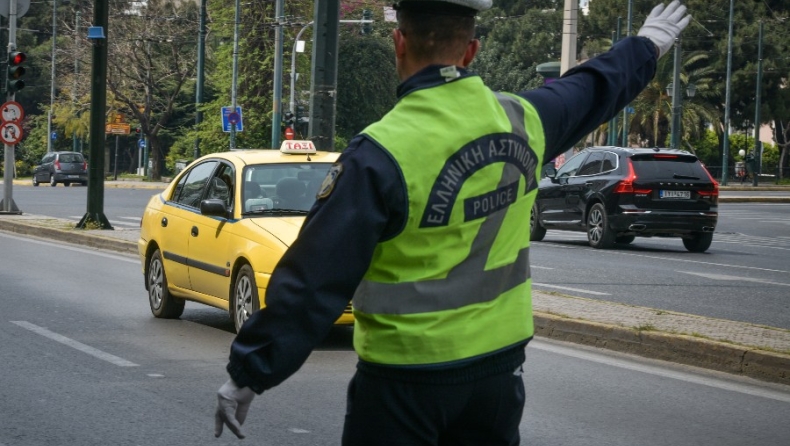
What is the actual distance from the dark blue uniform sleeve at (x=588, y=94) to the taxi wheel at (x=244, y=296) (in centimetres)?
634

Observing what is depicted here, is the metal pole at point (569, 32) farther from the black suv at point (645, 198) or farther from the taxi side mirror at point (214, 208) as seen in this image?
the taxi side mirror at point (214, 208)

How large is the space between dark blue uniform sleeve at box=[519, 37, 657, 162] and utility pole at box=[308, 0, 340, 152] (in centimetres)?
1103

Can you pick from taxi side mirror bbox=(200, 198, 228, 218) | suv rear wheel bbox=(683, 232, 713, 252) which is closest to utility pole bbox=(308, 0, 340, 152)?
taxi side mirror bbox=(200, 198, 228, 218)

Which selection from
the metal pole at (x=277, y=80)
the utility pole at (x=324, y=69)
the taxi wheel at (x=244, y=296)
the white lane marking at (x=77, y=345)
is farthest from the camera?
the metal pole at (x=277, y=80)

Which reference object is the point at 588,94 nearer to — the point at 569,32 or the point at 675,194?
the point at 675,194

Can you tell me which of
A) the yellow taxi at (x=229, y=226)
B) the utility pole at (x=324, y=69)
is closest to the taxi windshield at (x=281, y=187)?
the yellow taxi at (x=229, y=226)

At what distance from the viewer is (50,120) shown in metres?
70.3

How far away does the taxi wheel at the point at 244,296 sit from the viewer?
32.0 ft

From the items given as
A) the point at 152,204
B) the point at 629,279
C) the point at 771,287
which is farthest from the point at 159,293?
the point at 771,287

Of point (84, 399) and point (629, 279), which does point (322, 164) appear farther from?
point (629, 279)

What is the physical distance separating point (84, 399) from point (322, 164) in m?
3.85

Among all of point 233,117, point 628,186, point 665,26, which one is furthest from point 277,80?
point 665,26

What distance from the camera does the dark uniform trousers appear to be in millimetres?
2939

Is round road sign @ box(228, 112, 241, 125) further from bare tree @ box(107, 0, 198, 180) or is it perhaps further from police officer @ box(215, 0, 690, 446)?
police officer @ box(215, 0, 690, 446)
